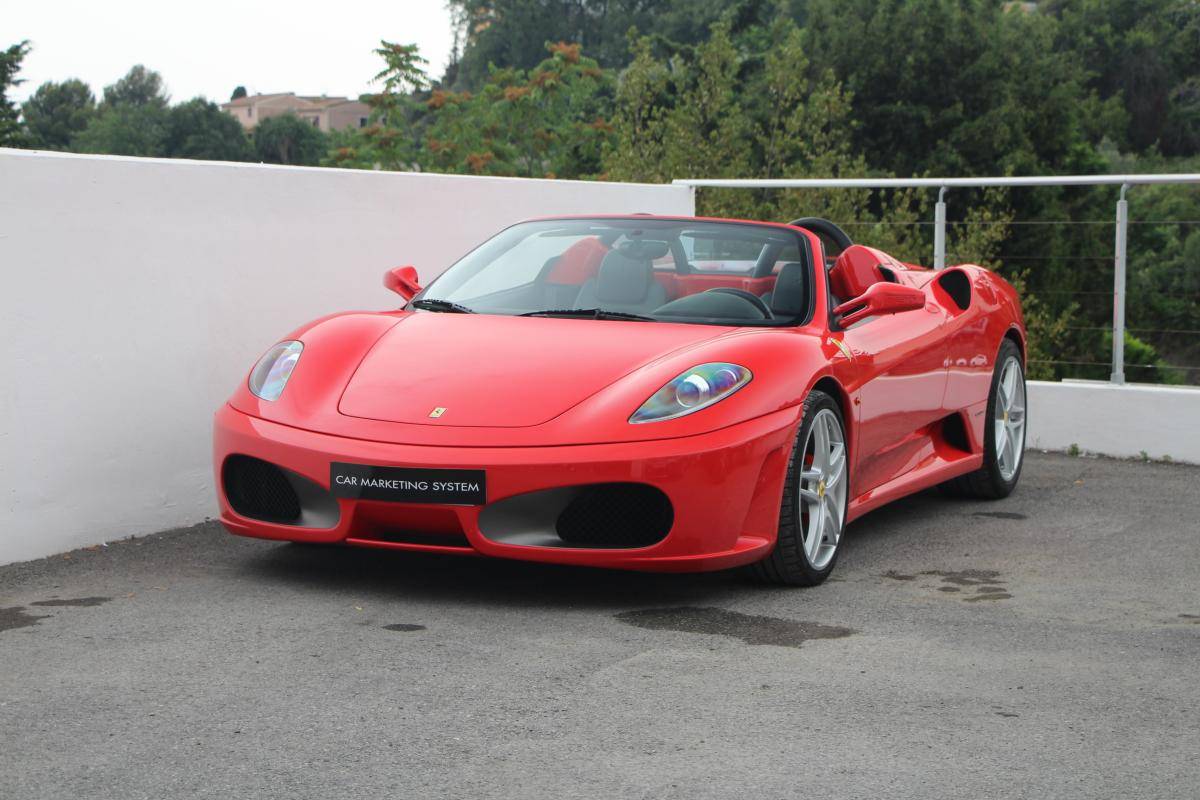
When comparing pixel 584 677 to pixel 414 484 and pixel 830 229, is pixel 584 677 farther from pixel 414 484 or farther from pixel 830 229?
pixel 830 229

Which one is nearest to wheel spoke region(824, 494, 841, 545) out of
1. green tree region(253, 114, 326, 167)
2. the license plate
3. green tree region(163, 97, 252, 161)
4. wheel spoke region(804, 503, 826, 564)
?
wheel spoke region(804, 503, 826, 564)

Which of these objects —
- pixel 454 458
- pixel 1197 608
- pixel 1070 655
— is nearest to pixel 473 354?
pixel 454 458

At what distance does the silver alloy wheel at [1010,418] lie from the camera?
7.72 m

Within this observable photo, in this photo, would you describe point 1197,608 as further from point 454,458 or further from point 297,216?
point 297,216

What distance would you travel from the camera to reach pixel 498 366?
5.27 metres

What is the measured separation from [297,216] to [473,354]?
1.94 m

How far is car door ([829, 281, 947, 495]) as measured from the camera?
6000 mm

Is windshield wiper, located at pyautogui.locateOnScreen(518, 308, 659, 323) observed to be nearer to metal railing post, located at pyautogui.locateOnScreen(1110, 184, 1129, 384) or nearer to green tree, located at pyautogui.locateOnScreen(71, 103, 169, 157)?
Answer: metal railing post, located at pyautogui.locateOnScreen(1110, 184, 1129, 384)

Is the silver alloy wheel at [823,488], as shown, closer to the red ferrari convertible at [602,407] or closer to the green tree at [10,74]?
the red ferrari convertible at [602,407]

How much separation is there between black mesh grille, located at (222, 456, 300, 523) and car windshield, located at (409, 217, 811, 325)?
108cm

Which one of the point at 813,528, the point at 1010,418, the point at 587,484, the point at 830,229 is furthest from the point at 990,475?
the point at 587,484

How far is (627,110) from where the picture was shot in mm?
24016

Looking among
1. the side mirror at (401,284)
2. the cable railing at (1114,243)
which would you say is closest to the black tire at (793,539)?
the side mirror at (401,284)

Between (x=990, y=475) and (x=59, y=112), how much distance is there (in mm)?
104257
